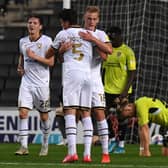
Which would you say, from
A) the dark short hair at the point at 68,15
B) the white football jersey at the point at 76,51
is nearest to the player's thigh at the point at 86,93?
the white football jersey at the point at 76,51

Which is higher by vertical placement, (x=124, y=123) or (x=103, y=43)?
(x=103, y=43)

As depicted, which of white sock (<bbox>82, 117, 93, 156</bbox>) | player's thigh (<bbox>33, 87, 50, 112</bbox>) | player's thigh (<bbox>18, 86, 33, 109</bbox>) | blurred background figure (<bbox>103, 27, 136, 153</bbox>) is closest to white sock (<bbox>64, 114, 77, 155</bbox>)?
white sock (<bbox>82, 117, 93, 156</bbox>)

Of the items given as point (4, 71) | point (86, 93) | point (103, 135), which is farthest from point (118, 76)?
point (4, 71)

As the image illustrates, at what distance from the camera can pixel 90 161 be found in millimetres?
12156

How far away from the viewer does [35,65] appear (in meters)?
14.1

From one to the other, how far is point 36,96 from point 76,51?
85.3 inches

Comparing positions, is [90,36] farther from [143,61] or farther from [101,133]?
[143,61]

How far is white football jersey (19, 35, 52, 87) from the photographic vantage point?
46.0 feet

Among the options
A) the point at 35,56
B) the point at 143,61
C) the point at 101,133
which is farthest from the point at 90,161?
the point at 143,61

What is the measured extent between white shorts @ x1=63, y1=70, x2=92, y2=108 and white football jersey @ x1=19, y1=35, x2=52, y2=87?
6.26ft

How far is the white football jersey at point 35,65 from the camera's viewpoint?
14.0 meters

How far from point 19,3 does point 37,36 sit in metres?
13.4

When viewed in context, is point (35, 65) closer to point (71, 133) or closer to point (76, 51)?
point (76, 51)

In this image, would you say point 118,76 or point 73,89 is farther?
point 118,76
